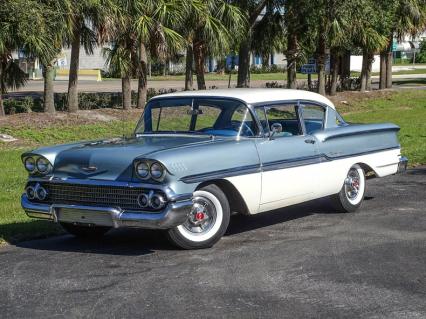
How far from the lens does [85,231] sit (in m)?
7.79

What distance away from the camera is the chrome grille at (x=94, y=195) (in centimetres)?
673

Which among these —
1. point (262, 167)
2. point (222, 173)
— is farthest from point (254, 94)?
point (222, 173)

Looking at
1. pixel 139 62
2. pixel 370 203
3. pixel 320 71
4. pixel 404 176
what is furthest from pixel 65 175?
pixel 320 71

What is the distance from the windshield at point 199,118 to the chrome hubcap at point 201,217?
93cm

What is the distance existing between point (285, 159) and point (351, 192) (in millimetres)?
1668

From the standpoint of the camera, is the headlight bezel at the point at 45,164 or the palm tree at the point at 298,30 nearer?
the headlight bezel at the point at 45,164

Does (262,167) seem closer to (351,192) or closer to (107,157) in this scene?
(107,157)

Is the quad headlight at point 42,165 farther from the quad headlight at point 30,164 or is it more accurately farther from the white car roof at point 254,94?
the white car roof at point 254,94

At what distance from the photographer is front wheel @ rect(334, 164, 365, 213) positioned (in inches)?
350

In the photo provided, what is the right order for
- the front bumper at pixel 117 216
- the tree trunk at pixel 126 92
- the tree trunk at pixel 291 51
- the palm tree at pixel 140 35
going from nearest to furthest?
the front bumper at pixel 117 216 → the palm tree at pixel 140 35 → the tree trunk at pixel 126 92 → the tree trunk at pixel 291 51

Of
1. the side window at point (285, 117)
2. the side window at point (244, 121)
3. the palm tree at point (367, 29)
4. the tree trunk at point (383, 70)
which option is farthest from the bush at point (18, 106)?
the tree trunk at point (383, 70)

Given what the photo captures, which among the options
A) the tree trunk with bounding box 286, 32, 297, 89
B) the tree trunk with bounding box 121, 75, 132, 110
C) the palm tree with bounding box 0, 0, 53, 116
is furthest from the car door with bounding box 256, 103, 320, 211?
the tree trunk with bounding box 286, 32, 297, 89

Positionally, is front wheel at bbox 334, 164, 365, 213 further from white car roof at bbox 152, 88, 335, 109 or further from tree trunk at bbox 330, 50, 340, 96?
tree trunk at bbox 330, 50, 340, 96

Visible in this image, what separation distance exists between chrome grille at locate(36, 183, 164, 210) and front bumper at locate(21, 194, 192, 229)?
0.07 m
